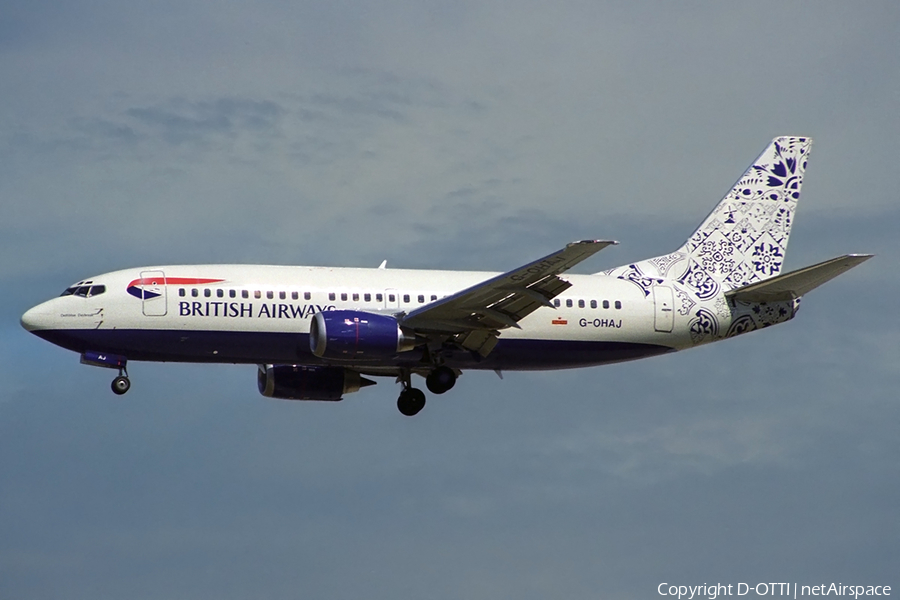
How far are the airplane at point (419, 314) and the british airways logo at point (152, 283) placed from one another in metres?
0.04

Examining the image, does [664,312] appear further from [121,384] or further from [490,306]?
[121,384]

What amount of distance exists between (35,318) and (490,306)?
550 inches

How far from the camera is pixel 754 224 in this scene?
2046 inches

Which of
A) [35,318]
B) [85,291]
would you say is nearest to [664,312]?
[85,291]

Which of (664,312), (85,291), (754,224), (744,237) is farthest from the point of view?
(754,224)

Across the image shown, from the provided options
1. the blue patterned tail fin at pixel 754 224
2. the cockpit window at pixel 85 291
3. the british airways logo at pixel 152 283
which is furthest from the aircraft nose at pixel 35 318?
the blue patterned tail fin at pixel 754 224

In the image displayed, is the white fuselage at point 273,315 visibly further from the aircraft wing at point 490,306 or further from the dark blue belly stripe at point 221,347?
the aircraft wing at point 490,306

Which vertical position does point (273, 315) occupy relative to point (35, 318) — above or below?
below

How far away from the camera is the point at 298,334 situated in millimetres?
45219

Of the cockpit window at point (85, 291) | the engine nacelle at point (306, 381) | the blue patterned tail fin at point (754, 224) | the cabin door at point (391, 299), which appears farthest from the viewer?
the blue patterned tail fin at point (754, 224)

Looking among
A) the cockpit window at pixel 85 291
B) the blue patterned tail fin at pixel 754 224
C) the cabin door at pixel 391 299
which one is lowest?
the cabin door at pixel 391 299

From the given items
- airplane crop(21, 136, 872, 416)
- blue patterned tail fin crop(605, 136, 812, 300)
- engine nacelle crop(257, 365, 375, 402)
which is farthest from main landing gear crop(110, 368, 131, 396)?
blue patterned tail fin crop(605, 136, 812, 300)

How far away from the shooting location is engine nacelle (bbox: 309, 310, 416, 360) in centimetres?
4353

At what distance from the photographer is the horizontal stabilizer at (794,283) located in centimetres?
4468
